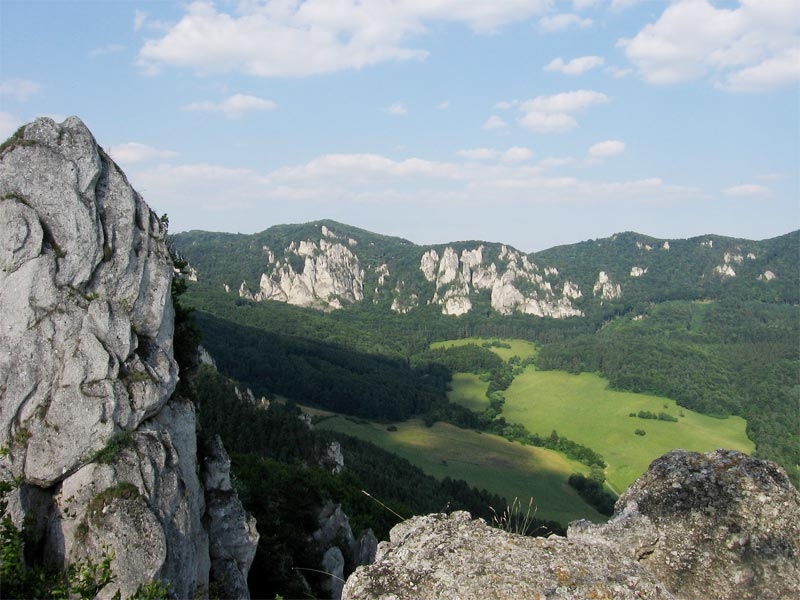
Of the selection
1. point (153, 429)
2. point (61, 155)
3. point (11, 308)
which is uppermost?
point (61, 155)

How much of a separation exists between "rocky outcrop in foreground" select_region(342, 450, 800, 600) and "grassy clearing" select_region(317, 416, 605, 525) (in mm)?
84732

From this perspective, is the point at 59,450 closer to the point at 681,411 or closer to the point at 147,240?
the point at 147,240

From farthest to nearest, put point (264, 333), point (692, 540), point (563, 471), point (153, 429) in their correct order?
point (264, 333) < point (563, 471) < point (153, 429) < point (692, 540)

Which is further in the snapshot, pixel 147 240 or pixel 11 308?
pixel 147 240

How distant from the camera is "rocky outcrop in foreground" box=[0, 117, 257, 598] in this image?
16016mm

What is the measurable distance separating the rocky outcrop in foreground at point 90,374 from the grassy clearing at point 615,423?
344 feet

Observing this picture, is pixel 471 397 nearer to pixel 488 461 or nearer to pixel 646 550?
pixel 488 461

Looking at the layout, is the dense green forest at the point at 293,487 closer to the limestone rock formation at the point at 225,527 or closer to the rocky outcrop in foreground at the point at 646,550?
the rocky outcrop in foreground at the point at 646,550

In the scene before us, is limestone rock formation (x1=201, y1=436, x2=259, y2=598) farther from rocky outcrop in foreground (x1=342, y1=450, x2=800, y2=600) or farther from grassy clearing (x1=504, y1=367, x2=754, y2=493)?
grassy clearing (x1=504, y1=367, x2=754, y2=493)

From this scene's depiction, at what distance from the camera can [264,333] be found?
7470 inches

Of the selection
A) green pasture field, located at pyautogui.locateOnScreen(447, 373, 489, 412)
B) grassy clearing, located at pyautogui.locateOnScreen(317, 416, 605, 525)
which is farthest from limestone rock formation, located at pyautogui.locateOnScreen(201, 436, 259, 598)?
green pasture field, located at pyautogui.locateOnScreen(447, 373, 489, 412)

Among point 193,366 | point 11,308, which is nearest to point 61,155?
point 11,308

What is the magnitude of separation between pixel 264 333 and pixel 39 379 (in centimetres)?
17662

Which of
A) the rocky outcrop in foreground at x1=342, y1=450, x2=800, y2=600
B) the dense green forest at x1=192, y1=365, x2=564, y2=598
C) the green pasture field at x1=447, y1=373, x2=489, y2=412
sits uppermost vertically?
the rocky outcrop in foreground at x1=342, y1=450, x2=800, y2=600
